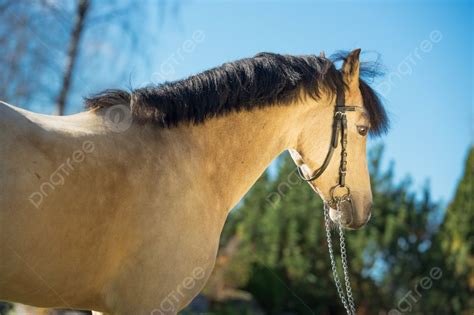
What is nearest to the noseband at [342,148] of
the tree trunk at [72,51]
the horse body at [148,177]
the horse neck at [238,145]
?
the horse body at [148,177]

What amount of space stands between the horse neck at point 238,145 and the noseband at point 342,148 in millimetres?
294

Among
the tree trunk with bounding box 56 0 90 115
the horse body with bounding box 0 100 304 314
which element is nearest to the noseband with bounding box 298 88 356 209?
the horse body with bounding box 0 100 304 314

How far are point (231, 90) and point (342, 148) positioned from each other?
0.95 m

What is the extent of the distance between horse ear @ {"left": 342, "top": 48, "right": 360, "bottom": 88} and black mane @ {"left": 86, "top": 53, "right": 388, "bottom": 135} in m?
0.06

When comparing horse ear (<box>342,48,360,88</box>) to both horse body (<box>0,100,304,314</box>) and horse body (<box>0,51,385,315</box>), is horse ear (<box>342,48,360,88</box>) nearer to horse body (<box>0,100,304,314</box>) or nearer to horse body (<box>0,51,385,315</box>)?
horse body (<box>0,51,385,315</box>)

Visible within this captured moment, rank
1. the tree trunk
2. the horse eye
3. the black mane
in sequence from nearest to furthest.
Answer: the black mane < the horse eye < the tree trunk

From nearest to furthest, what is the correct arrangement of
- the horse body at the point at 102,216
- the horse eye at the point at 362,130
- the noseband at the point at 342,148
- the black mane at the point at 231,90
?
the horse body at the point at 102,216
the black mane at the point at 231,90
the noseband at the point at 342,148
the horse eye at the point at 362,130

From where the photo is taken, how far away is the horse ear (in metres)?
4.05

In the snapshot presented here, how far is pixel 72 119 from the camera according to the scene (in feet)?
10.6

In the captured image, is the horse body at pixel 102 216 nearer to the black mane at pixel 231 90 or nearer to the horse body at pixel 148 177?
the horse body at pixel 148 177

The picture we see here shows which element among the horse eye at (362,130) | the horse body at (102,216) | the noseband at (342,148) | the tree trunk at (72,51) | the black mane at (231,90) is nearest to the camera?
the horse body at (102,216)

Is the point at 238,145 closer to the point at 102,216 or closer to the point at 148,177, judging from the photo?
the point at 148,177

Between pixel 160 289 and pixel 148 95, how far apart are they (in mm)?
1246

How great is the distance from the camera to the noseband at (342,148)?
12.8 ft
